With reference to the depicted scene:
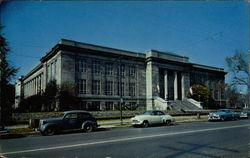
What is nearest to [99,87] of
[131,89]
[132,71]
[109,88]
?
[109,88]

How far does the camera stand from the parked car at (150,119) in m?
18.4

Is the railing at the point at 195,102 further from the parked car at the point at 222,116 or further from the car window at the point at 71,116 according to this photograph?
the car window at the point at 71,116

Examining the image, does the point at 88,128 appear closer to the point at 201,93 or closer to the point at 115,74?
the point at 115,74

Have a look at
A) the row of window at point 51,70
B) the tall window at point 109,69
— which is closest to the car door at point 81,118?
the row of window at point 51,70

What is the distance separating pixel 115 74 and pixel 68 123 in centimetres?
2801

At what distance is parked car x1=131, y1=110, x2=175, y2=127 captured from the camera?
60.2 ft

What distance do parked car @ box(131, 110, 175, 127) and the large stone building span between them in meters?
17.8

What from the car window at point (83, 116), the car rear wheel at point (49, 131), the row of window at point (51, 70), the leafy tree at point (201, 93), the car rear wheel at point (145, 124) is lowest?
the car rear wheel at point (145, 124)

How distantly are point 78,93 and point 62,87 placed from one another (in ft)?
17.9

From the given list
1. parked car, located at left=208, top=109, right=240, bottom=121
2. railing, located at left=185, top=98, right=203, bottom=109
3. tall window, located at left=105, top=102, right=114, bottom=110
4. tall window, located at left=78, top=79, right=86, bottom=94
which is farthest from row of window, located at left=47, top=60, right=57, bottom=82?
railing, located at left=185, top=98, right=203, bottom=109

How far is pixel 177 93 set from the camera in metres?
52.1

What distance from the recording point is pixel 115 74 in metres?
42.2

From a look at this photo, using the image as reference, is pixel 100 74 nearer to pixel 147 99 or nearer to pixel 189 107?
pixel 147 99

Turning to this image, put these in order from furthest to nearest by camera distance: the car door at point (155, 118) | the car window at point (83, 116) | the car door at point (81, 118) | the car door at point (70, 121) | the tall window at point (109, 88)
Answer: the tall window at point (109, 88) → the car door at point (155, 118) → the car window at point (83, 116) → the car door at point (81, 118) → the car door at point (70, 121)
